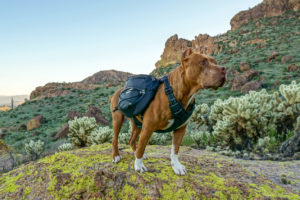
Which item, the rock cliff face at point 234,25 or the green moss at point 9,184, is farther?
the rock cliff face at point 234,25

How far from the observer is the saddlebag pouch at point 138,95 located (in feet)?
7.47

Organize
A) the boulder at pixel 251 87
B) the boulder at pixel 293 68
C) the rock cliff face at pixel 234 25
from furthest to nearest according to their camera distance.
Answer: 1. the rock cliff face at pixel 234 25
2. the boulder at pixel 293 68
3. the boulder at pixel 251 87

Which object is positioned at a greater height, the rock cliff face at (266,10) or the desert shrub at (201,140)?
the rock cliff face at (266,10)

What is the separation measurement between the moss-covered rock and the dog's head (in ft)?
3.71

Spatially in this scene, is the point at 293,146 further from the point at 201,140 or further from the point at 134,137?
the point at 134,137

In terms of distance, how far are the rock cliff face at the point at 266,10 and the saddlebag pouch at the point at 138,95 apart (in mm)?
63258

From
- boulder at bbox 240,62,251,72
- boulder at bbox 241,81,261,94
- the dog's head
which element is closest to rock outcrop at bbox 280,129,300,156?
the dog's head

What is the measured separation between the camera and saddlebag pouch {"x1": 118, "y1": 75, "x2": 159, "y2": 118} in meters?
2.28

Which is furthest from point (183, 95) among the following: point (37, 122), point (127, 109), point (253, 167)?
point (37, 122)

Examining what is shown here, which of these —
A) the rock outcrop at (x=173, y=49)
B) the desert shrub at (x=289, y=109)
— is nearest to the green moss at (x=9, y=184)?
the desert shrub at (x=289, y=109)

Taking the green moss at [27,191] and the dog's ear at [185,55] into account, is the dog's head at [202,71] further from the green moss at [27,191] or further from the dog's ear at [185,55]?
the green moss at [27,191]

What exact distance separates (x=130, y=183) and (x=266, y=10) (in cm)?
6992

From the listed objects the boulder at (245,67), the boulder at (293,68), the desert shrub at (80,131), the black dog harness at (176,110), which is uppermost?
the boulder at (245,67)

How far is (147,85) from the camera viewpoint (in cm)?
236
